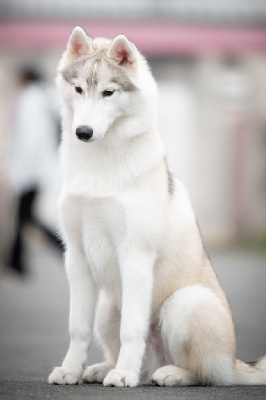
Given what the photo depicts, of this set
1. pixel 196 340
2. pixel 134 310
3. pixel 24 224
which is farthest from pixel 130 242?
pixel 24 224

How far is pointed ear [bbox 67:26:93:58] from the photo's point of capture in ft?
20.7

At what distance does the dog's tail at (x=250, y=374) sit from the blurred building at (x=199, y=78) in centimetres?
1466

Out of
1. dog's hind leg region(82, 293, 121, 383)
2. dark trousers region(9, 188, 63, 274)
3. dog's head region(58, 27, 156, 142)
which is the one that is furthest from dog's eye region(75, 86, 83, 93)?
dark trousers region(9, 188, 63, 274)

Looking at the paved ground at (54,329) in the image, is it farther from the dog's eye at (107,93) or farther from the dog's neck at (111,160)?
the dog's eye at (107,93)

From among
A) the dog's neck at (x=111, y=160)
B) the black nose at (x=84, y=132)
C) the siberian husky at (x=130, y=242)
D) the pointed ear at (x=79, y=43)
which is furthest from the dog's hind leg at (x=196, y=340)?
the pointed ear at (x=79, y=43)

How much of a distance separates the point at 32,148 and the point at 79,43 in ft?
23.4

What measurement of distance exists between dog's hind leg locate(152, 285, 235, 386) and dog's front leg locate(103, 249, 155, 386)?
19 cm

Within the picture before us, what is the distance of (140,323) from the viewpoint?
19.8ft

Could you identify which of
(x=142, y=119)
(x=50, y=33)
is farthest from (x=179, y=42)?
(x=142, y=119)

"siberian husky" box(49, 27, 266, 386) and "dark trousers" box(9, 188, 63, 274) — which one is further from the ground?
"siberian husky" box(49, 27, 266, 386)

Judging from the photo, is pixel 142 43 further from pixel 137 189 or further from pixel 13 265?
pixel 137 189

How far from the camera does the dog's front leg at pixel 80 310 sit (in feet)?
20.4

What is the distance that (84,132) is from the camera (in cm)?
596

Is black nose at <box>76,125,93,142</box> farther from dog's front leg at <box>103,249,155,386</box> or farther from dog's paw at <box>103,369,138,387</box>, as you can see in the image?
dog's paw at <box>103,369,138,387</box>
